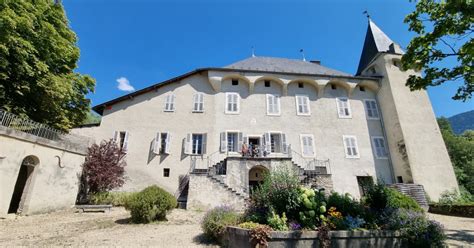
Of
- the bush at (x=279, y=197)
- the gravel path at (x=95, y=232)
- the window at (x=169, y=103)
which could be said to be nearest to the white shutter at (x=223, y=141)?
the window at (x=169, y=103)

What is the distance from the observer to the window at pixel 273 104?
1625 cm

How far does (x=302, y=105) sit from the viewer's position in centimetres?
1667

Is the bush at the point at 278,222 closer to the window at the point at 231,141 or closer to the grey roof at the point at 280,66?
the window at the point at 231,141

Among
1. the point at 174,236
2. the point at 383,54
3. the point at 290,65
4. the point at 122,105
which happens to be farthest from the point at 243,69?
the point at 174,236

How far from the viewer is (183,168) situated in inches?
563

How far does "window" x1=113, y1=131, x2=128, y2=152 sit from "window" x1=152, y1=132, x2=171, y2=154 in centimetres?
187

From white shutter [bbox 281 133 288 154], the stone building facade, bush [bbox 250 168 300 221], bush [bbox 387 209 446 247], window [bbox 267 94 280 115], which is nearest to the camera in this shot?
bush [bbox 387 209 446 247]

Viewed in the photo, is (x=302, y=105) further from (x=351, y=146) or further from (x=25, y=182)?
(x=25, y=182)

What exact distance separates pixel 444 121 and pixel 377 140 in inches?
851

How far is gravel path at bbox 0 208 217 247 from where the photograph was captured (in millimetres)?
5758

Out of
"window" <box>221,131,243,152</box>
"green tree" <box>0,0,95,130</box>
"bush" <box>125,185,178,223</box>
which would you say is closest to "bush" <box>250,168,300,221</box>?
"bush" <box>125,185,178,223</box>

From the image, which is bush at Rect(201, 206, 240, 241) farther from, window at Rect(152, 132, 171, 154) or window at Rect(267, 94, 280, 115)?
window at Rect(267, 94, 280, 115)

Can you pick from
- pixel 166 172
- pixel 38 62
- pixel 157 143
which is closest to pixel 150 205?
pixel 166 172

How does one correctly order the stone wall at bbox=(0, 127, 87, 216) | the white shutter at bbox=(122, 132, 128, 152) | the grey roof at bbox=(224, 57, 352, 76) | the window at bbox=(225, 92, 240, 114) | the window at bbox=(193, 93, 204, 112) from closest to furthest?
the stone wall at bbox=(0, 127, 87, 216) < the white shutter at bbox=(122, 132, 128, 152) < the window at bbox=(193, 93, 204, 112) < the window at bbox=(225, 92, 240, 114) < the grey roof at bbox=(224, 57, 352, 76)
